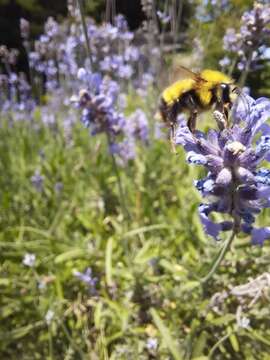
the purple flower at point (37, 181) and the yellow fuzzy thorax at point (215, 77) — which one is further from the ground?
the yellow fuzzy thorax at point (215, 77)

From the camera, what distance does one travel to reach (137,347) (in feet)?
7.78

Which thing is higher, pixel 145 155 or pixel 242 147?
pixel 242 147

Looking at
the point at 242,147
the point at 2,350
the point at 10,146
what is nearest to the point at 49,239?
the point at 2,350

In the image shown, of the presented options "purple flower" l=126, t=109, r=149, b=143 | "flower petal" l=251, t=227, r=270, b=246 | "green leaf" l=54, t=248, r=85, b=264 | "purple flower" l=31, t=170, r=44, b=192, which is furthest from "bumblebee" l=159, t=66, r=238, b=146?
"purple flower" l=31, t=170, r=44, b=192

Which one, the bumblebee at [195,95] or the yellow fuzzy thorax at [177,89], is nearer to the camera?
the bumblebee at [195,95]

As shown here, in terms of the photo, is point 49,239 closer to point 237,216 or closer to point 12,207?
point 12,207

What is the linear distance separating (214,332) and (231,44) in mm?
2216

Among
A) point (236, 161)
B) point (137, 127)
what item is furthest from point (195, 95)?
point (137, 127)

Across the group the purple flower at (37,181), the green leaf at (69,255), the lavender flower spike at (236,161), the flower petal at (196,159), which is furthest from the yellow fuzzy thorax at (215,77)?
the purple flower at (37,181)

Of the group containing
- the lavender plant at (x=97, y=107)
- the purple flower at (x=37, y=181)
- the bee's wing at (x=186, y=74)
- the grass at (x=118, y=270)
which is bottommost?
the grass at (x=118, y=270)

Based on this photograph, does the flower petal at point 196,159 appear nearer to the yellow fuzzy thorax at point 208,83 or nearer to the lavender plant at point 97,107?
the yellow fuzzy thorax at point 208,83

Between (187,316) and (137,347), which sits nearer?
(137,347)

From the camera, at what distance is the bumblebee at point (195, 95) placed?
1701 millimetres

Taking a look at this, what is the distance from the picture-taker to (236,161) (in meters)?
1.39
